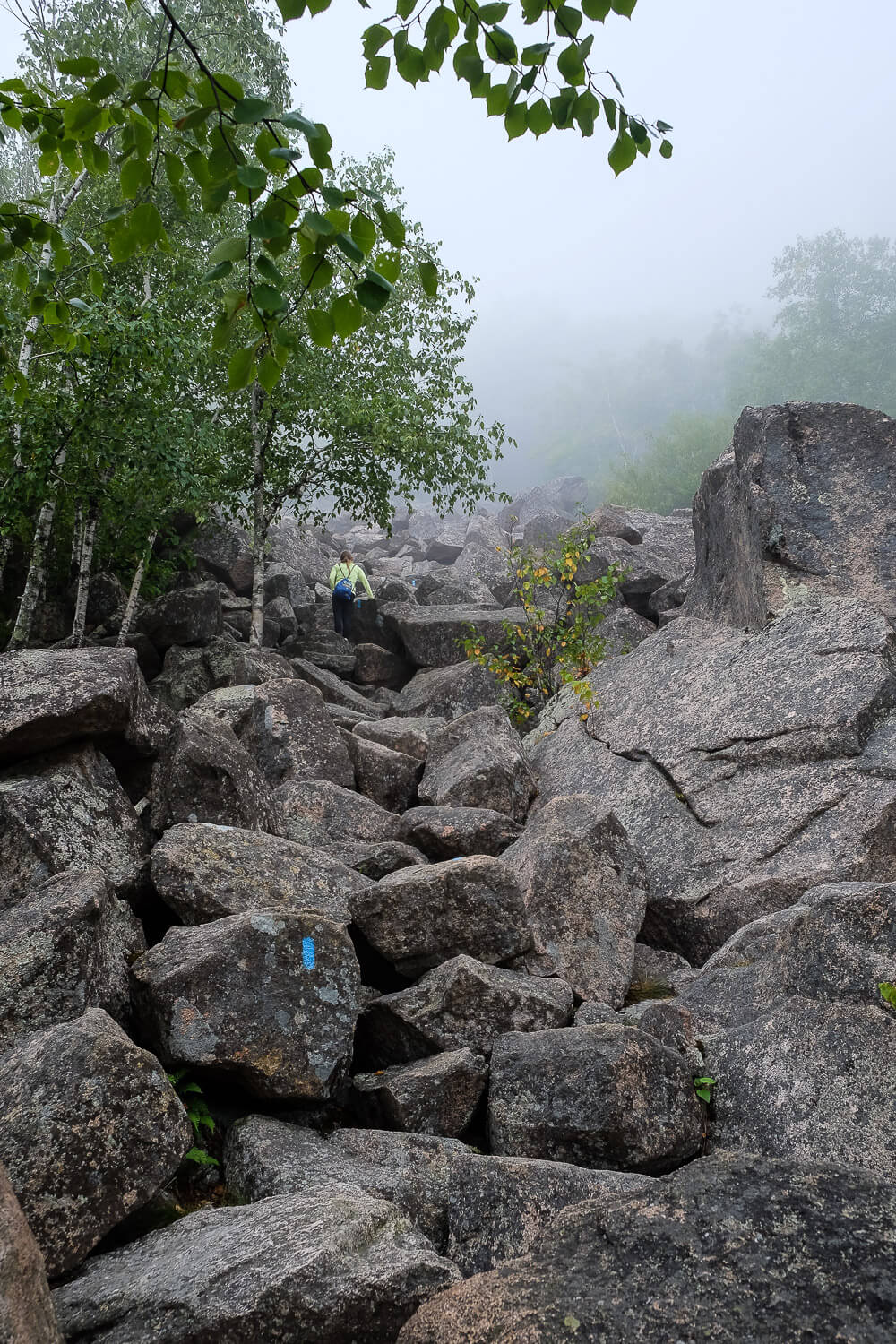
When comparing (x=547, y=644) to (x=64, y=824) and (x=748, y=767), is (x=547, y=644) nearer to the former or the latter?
(x=748, y=767)

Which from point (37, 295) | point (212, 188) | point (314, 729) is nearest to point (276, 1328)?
point (212, 188)

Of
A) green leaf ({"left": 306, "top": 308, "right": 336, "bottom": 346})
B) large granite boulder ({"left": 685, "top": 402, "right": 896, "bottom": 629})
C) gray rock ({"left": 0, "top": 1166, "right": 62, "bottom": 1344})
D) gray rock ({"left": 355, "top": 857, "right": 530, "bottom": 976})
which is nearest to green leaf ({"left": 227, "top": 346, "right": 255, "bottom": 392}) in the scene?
green leaf ({"left": 306, "top": 308, "right": 336, "bottom": 346})

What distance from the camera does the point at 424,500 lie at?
73.6 metres

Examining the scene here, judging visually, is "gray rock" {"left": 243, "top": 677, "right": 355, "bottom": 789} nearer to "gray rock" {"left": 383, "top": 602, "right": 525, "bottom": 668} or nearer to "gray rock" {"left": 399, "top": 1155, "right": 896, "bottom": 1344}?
"gray rock" {"left": 383, "top": 602, "right": 525, "bottom": 668}

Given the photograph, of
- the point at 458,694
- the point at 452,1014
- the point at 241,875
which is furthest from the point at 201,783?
the point at 458,694

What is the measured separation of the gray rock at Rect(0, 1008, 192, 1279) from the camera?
4129mm

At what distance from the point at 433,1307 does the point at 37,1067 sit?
2395 mm

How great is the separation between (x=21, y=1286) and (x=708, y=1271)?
2177 mm

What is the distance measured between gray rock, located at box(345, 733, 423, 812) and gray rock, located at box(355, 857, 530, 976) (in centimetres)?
464

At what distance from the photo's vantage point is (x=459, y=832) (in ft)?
31.4

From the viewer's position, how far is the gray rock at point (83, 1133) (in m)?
4.13

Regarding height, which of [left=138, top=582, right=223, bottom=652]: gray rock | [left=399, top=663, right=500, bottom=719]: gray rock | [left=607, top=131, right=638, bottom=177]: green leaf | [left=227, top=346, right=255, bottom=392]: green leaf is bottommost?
[left=399, top=663, right=500, bottom=719]: gray rock

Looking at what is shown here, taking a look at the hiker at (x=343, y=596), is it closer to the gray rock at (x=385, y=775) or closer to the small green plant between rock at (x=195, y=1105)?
the gray rock at (x=385, y=775)

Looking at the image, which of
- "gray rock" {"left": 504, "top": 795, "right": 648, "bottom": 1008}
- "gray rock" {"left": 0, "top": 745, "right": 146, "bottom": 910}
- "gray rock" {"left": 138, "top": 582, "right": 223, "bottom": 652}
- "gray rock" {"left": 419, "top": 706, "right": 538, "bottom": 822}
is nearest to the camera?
"gray rock" {"left": 0, "top": 745, "right": 146, "bottom": 910}
